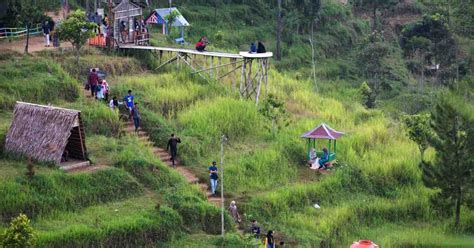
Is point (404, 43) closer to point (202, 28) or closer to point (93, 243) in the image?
point (202, 28)

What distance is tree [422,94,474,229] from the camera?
19312 millimetres

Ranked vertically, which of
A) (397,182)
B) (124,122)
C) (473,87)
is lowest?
(397,182)

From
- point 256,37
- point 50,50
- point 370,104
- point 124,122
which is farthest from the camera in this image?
point 256,37

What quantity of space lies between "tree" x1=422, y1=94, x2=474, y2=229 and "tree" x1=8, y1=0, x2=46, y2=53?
45.6ft

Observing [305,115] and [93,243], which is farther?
[305,115]

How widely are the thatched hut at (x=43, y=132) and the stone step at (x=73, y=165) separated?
25 cm

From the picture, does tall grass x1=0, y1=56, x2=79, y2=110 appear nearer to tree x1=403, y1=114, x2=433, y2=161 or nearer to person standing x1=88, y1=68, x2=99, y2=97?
person standing x1=88, y1=68, x2=99, y2=97

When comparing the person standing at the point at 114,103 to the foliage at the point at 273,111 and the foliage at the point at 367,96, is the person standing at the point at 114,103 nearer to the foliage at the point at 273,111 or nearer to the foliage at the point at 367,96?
the foliage at the point at 273,111

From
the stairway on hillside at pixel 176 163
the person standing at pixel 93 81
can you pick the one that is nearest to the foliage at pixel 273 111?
the stairway on hillside at pixel 176 163

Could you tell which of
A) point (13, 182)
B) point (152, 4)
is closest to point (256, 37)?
point (152, 4)

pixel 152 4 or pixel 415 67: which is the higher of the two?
pixel 152 4

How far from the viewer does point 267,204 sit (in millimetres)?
19438

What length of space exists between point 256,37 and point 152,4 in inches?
274

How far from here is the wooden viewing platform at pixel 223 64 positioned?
2564 centimetres
